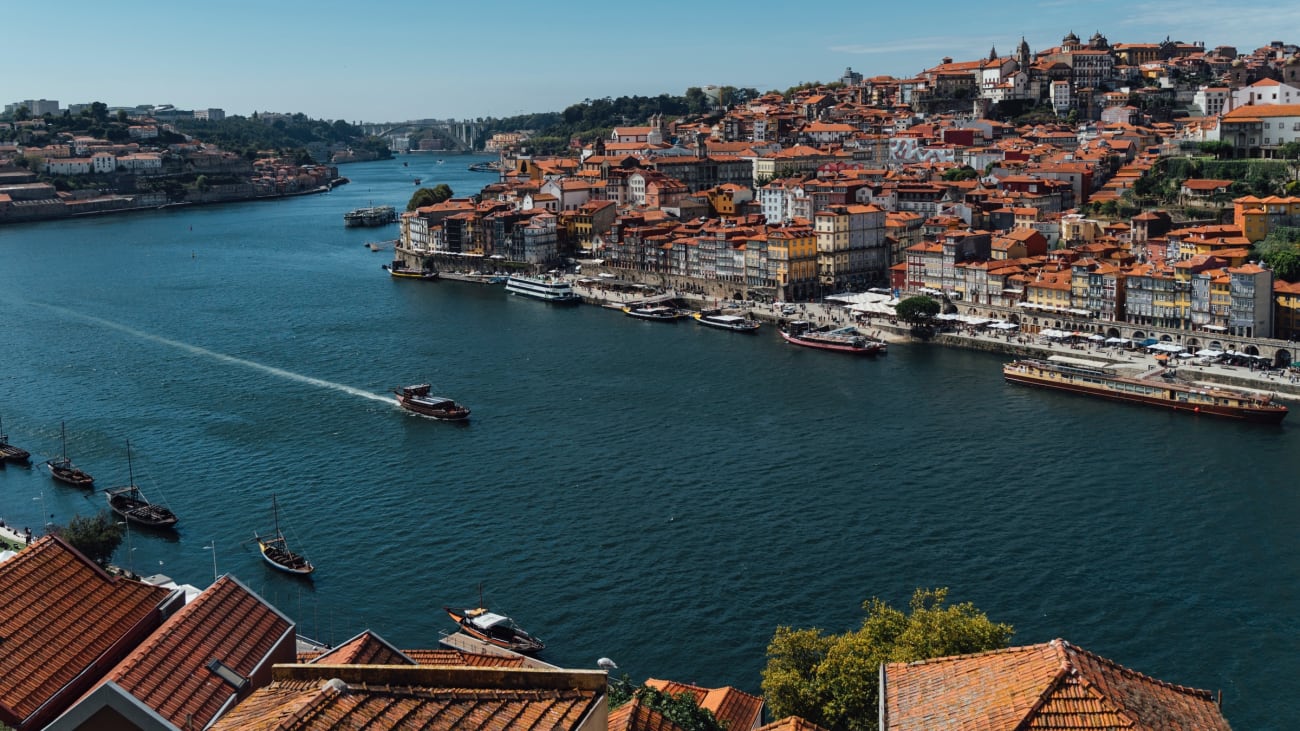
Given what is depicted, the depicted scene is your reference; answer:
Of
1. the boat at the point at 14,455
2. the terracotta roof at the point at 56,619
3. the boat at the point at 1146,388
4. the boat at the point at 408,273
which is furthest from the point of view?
the boat at the point at 408,273

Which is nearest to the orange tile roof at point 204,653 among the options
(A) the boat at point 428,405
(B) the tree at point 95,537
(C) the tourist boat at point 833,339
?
(B) the tree at point 95,537

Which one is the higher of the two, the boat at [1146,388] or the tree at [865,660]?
the tree at [865,660]

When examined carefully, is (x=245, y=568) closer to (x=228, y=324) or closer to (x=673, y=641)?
(x=673, y=641)

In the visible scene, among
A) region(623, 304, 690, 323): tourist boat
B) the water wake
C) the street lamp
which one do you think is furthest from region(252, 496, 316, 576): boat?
region(623, 304, 690, 323): tourist boat

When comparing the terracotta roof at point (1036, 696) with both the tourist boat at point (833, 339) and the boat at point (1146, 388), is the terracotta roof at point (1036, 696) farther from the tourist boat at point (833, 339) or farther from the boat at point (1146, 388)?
the tourist boat at point (833, 339)

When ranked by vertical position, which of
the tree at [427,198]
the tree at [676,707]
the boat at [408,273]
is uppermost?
the tree at [427,198]

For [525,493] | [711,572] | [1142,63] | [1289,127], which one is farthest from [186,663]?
[1142,63]

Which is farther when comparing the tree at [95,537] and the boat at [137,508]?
the boat at [137,508]
